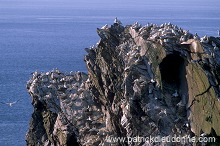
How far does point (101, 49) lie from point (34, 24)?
380 ft

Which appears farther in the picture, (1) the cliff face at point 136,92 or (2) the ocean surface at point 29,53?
(2) the ocean surface at point 29,53

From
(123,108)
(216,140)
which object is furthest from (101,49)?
(216,140)

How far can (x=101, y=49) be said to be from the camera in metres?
28.0

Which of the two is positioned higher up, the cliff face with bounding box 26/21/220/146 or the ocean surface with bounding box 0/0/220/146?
the ocean surface with bounding box 0/0/220/146

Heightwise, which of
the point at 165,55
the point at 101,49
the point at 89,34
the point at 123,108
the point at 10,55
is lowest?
the point at 123,108

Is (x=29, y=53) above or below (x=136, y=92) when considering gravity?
above

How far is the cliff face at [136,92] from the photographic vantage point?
65.7 ft

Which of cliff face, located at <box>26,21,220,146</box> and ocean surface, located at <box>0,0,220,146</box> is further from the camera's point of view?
ocean surface, located at <box>0,0,220,146</box>

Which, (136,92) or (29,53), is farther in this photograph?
(29,53)

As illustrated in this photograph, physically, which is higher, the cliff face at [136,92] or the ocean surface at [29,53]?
the ocean surface at [29,53]

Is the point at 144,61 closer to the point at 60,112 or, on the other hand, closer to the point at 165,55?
the point at 165,55

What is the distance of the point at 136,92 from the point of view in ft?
72.1

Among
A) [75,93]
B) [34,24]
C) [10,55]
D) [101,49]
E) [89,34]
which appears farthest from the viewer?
[34,24]

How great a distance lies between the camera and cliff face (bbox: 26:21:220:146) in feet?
65.7
